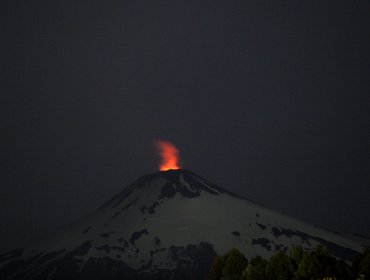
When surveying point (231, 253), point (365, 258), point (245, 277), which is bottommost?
point (245, 277)

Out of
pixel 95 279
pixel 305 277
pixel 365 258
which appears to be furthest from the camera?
pixel 95 279

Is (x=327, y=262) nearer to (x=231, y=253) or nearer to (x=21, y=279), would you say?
(x=231, y=253)

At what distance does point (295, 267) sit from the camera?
50312 mm

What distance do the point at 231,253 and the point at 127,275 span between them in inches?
5555

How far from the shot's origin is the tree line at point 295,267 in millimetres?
46597

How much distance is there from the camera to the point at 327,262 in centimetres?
4872

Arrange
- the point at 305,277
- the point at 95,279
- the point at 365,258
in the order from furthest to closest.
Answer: the point at 95,279 → the point at 365,258 → the point at 305,277

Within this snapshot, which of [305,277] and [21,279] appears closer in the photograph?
[305,277]

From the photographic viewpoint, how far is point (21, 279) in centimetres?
19650

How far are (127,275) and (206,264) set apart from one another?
35.3m

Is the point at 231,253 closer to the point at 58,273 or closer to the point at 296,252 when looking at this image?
the point at 296,252

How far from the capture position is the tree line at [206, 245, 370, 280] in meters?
46.6

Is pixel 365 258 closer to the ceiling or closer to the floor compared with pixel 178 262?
closer to the floor

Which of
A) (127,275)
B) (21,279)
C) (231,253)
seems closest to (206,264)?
(127,275)
